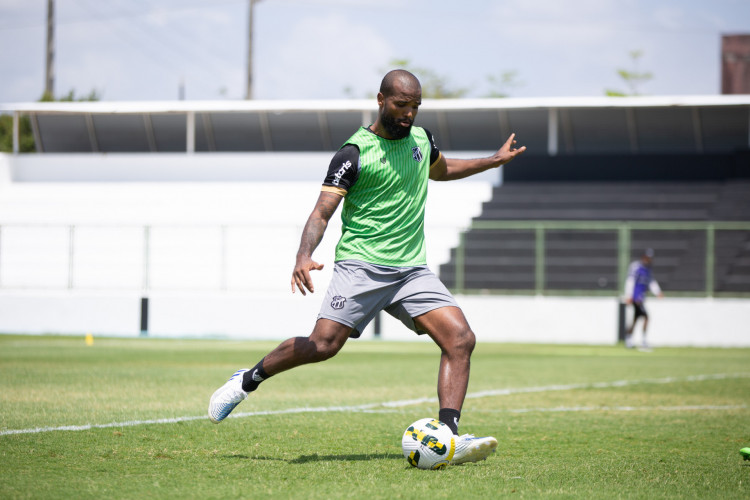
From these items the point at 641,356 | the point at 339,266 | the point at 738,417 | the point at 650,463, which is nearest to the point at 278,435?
the point at 339,266

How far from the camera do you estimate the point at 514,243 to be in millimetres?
A: 29047

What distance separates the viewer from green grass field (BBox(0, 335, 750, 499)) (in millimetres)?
5172

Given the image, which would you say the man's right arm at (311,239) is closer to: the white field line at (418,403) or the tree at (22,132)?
the white field line at (418,403)

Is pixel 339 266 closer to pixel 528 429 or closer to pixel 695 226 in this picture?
pixel 528 429

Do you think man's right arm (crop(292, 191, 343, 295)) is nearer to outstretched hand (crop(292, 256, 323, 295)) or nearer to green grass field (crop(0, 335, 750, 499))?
outstretched hand (crop(292, 256, 323, 295))

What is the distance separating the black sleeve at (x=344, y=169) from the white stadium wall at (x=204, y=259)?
67.6 feet

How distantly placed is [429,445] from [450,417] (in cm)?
26

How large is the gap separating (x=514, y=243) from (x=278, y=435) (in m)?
22.5

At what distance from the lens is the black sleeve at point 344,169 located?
19.5ft

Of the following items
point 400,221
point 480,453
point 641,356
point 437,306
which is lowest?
point 641,356

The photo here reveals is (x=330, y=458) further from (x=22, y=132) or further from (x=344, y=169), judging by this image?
(x=22, y=132)

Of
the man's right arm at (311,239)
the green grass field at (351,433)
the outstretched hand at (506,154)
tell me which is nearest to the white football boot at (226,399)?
the green grass field at (351,433)

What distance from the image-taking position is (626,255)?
89.9 ft

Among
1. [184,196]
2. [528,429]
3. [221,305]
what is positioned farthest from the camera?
[184,196]
